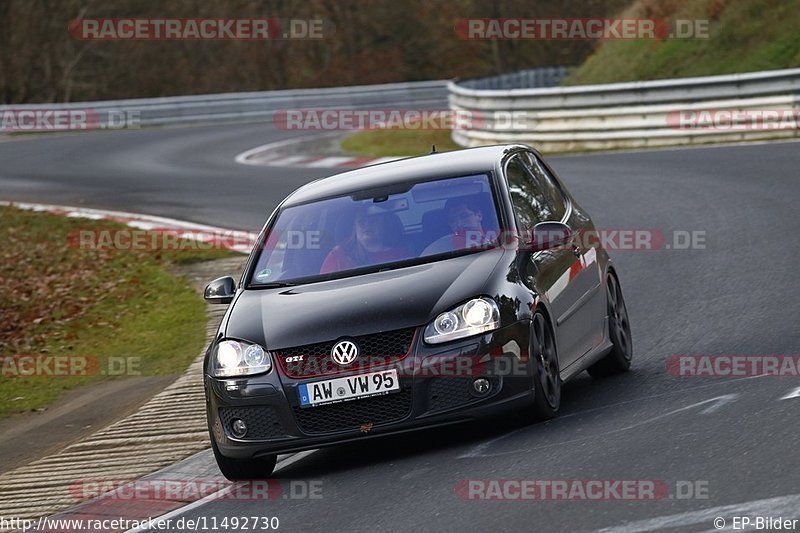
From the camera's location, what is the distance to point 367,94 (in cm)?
4138

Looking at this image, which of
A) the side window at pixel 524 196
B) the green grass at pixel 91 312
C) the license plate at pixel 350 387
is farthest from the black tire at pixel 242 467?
the green grass at pixel 91 312

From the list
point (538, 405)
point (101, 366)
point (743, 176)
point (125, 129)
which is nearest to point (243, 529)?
point (538, 405)

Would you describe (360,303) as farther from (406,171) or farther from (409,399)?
(406,171)

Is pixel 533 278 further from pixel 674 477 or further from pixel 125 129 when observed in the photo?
pixel 125 129

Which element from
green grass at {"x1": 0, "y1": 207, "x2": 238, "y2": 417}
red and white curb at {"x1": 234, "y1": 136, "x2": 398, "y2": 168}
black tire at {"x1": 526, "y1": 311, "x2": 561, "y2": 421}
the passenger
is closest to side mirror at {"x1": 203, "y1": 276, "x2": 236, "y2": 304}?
the passenger

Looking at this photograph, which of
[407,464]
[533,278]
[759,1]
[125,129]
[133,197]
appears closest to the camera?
[407,464]

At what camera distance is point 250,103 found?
41156mm

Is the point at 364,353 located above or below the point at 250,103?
above

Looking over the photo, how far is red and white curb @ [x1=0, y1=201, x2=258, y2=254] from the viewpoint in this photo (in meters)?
17.3

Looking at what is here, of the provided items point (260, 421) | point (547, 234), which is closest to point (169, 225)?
point (547, 234)

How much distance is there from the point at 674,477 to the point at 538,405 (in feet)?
4.92

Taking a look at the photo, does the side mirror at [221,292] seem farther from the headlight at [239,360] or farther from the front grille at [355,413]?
the front grille at [355,413]

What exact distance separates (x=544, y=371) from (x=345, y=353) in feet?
3.63

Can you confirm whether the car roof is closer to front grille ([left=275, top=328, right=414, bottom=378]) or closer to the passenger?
the passenger
